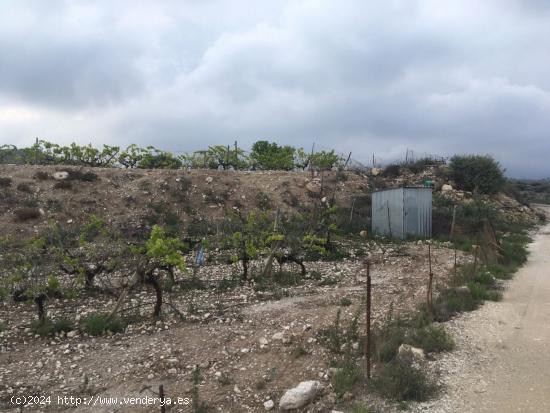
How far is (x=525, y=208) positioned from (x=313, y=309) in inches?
975

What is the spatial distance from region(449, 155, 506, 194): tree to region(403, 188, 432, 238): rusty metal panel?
11532 millimetres

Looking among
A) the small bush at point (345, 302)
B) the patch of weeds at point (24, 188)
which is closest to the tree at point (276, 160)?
the patch of weeds at point (24, 188)

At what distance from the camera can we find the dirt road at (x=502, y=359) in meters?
4.65

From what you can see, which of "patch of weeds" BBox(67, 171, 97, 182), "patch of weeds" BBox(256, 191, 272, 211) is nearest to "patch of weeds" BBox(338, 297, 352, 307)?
"patch of weeds" BBox(256, 191, 272, 211)

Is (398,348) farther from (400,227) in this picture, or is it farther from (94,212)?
(94,212)

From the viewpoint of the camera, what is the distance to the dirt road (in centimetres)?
465

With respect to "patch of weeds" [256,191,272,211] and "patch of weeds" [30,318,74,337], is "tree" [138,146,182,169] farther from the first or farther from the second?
"patch of weeds" [30,318,74,337]

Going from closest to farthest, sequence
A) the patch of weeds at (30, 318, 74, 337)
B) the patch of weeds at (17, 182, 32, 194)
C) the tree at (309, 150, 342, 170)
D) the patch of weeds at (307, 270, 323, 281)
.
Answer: the patch of weeds at (30, 318, 74, 337), the patch of weeds at (307, 270, 323, 281), the patch of weeds at (17, 182, 32, 194), the tree at (309, 150, 342, 170)

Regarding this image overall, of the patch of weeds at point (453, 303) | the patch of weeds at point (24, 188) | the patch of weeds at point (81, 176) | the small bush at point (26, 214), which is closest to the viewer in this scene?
the patch of weeds at point (453, 303)

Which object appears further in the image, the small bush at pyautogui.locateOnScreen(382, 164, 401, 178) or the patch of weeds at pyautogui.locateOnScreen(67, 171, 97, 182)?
→ the small bush at pyautogui.locateOnScreen(382, 164, 401, 178)

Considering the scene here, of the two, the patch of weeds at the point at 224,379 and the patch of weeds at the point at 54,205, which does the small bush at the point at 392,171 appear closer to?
the patch of weeds at the point at 54,205

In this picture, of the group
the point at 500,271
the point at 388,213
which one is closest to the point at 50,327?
the point at 500,271

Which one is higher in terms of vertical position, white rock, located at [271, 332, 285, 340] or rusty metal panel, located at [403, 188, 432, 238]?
rusty metal panel, located at [403, 188, 432, 238]

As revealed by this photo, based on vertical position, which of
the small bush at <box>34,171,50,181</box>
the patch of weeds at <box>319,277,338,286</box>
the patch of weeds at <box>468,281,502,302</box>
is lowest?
the patch of weeds at <box>319,277,338,286</box>
